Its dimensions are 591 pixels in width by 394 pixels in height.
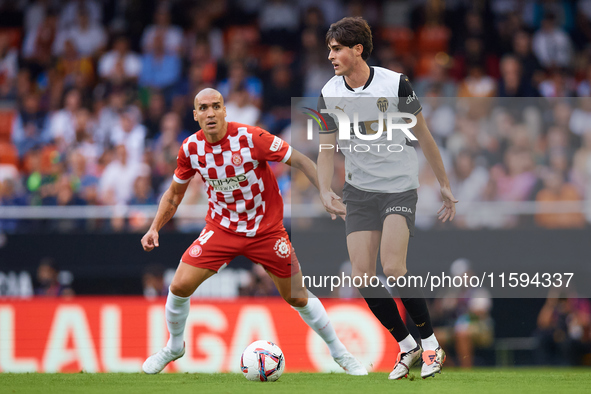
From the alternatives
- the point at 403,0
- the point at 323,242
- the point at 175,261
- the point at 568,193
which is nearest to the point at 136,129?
the point at 175,261

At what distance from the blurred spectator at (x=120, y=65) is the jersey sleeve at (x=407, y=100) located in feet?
27.1

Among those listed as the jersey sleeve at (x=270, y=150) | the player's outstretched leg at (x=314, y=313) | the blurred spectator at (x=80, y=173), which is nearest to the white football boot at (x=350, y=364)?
the player's outstretched leg at (x=314, y=313)

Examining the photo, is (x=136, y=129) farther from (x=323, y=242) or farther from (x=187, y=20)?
(x=323, y=242)

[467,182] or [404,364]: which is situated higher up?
[467,182]

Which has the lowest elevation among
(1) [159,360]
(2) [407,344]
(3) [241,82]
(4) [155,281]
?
(4) [155,281]

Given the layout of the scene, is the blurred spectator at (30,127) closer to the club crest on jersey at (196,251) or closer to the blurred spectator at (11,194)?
the blurred spectator at (11,194)

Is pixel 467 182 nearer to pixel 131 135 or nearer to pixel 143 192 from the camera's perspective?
pixel 143 192

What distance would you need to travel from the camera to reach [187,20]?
14742 millimetres

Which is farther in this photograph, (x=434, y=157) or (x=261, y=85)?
(x=261, y=85)

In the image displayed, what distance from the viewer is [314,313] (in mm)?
6641

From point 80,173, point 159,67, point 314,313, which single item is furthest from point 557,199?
point 159,67

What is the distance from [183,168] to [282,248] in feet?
3.47

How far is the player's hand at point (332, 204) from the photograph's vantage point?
621 centimetres

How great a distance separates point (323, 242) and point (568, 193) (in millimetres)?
3100
